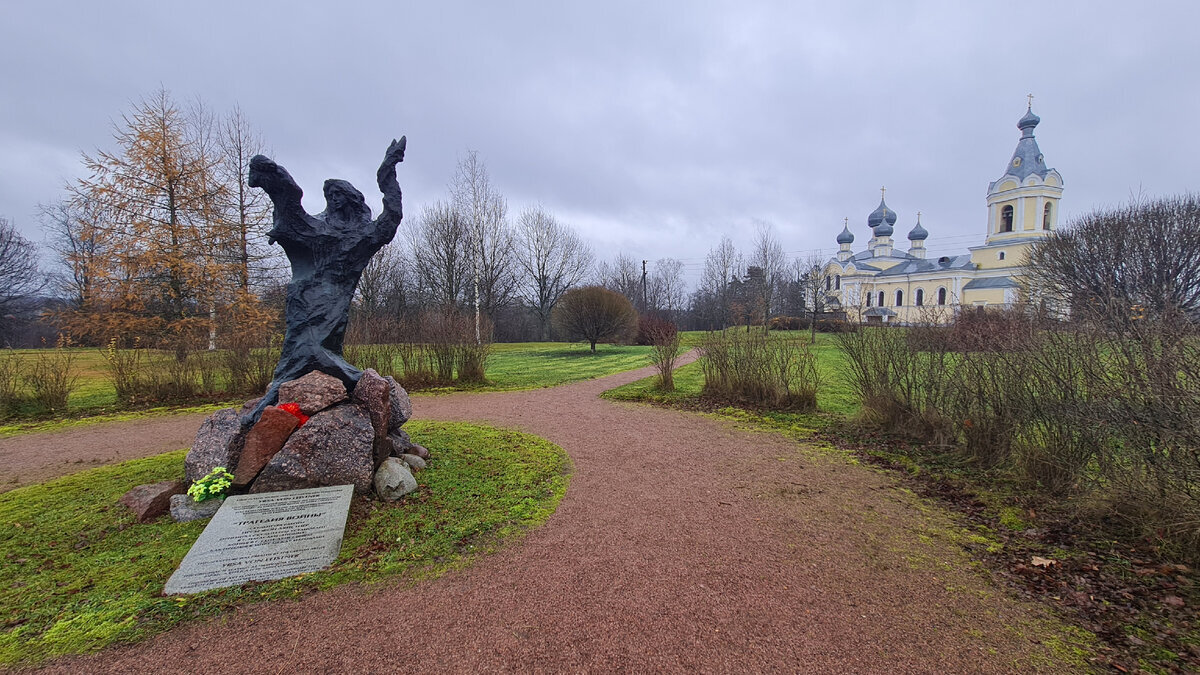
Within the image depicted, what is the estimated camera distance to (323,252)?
205 inches

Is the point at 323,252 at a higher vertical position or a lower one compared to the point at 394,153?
lower

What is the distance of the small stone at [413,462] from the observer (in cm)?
509

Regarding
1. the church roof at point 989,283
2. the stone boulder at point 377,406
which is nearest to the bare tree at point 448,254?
the stone boulder at point 377,406

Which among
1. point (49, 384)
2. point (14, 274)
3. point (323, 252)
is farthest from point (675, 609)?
point (14, 274)

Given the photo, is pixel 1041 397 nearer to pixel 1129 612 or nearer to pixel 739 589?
pixel 1129 612

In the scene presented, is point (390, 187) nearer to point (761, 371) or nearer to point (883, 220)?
point (761, 371)

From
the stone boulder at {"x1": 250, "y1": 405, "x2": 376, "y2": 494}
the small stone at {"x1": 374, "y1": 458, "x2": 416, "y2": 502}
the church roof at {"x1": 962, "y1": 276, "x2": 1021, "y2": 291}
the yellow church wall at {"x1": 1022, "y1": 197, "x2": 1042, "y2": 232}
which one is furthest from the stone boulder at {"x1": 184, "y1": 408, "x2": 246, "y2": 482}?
the yellow church wall at {"x1": 1022, "y1": 197, "x2": 1042, "y2": 232}

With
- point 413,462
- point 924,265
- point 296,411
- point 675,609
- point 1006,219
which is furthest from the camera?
point 924,265

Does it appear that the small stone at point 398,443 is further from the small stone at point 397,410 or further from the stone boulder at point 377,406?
the stone boulder at point 377,406

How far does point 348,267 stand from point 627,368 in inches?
487

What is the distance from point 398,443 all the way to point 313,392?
45.8 inches

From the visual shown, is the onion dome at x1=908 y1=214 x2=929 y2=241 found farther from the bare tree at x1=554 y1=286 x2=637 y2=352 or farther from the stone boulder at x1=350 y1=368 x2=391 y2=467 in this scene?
the stone boulder at x1=350 y1=368 x2=391 y2=467

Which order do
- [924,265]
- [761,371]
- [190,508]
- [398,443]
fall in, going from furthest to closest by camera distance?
[924,265], [761,371], [398,443], [190,508]

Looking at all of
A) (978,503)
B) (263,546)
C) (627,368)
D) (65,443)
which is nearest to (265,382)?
(65,443)
